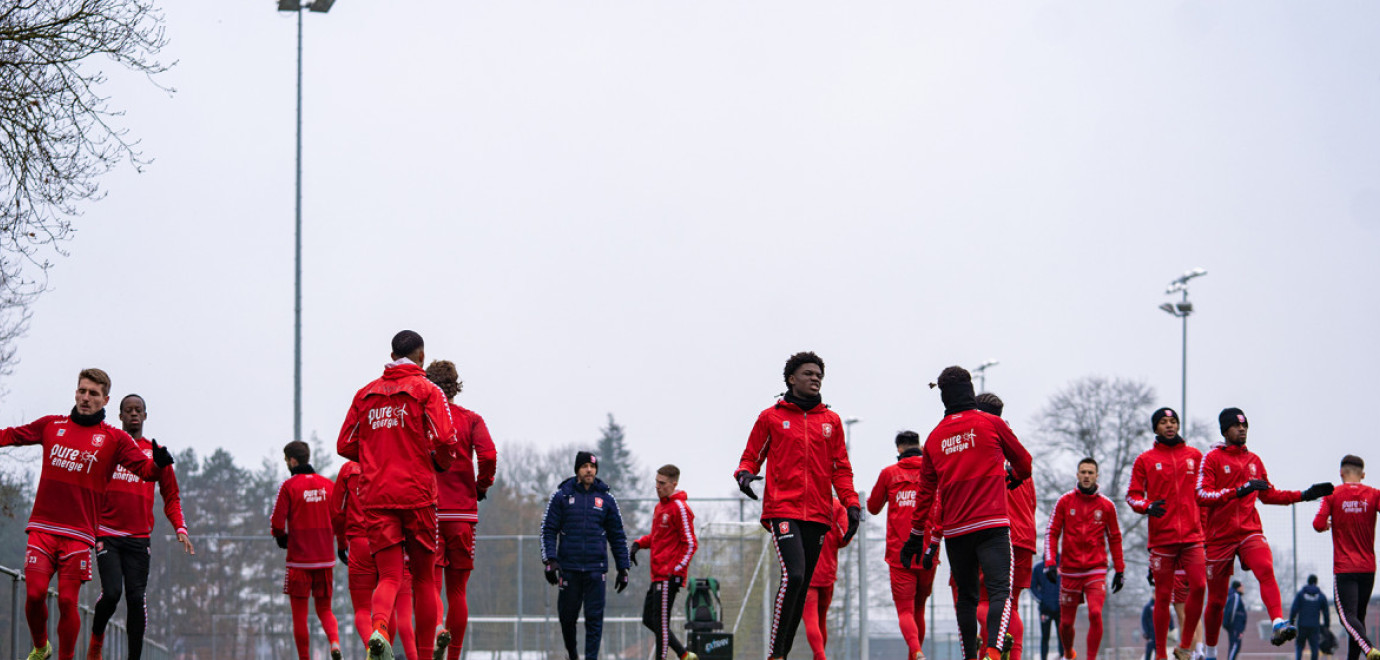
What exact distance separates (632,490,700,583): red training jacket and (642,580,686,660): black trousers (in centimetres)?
16

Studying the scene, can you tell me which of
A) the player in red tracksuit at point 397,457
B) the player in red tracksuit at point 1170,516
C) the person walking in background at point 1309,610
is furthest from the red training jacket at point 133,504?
the person walking in background at point 1309,610

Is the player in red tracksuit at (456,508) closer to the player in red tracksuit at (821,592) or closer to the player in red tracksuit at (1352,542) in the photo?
the player in red tracksuit at (821,592)

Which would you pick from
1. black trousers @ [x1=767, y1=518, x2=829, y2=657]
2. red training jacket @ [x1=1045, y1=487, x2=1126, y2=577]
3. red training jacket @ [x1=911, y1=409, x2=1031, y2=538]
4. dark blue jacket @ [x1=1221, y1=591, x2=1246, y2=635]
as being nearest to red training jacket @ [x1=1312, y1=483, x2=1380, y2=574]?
red training jacket @ [x1=1045, y1=487, x2=1126, y2=577]

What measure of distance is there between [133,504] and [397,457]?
3545mm

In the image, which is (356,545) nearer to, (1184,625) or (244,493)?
(1184,625)

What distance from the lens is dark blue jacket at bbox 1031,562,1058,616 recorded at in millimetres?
20422

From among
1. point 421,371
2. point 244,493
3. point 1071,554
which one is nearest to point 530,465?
point 244,493

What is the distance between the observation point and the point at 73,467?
36.0 ft

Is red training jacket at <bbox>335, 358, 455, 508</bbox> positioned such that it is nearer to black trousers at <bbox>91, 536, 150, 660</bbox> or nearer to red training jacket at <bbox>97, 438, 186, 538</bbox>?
red training jacket at <bbox>97, 438, 186, 538</bbox>

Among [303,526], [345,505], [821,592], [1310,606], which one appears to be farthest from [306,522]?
[1310,606]

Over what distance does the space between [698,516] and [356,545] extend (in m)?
16.6

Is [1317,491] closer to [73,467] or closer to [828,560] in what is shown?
[828,560]

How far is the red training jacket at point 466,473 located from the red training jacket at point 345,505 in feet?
3.96

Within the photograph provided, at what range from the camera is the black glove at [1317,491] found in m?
13.7
